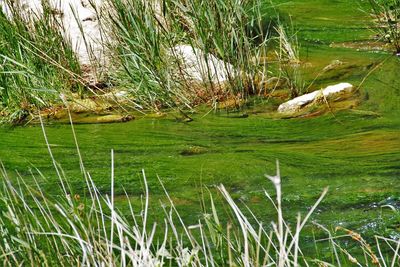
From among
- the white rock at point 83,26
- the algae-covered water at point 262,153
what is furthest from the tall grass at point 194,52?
the white rock at point 83,26

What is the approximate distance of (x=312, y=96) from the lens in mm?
4207

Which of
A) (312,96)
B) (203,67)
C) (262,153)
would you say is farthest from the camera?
(203,67)

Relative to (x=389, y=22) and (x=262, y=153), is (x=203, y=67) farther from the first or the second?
(x=262, y=153)

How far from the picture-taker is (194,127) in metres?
3.98

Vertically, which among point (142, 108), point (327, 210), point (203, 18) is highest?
point (203, 18)

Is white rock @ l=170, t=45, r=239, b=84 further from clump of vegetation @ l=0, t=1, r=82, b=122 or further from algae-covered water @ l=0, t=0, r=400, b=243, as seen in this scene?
clump of vegetation @ l=0, t=1, r=82, b=122

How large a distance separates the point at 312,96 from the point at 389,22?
0.81 m

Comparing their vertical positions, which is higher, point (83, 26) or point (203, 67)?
point (83, 26)

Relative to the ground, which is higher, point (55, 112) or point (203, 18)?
point (203, 18)

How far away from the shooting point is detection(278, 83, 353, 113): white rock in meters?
4.15

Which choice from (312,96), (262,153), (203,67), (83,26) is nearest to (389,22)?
(312,96)

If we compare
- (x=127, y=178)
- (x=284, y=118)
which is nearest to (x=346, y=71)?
(x=284, y=118)

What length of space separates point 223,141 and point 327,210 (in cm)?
114

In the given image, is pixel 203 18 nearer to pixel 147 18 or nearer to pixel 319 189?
pixel 147 18
